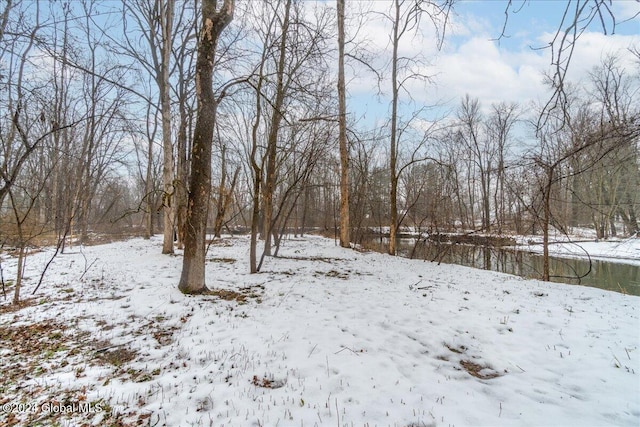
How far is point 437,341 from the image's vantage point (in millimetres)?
3426

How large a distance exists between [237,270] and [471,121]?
2481 cm

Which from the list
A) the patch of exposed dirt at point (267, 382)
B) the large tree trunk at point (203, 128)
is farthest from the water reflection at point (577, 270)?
the patch of exposed dirt at point (267, 382)

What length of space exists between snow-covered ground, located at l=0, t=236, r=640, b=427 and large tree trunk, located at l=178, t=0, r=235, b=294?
1.20 metres

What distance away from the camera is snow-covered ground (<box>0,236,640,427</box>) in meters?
2.13

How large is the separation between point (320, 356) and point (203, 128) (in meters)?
3.96

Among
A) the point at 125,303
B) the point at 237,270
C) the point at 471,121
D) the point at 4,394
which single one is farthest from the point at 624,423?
the point at 471,121

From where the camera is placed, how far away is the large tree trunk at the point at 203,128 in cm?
475

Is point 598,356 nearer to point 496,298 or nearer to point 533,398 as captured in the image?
point 533,398

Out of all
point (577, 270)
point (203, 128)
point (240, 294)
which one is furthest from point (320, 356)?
point (577, 270)

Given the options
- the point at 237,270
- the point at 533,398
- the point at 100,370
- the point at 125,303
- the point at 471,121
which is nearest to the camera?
the point at 533,398

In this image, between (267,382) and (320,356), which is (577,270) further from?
(267,382)

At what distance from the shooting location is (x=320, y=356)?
2910mm

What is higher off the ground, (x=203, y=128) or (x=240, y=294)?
(x=203, y=128)

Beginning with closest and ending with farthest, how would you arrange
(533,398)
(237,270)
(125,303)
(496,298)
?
(533,398) < (125,303) < (496,298) < (237,270)
